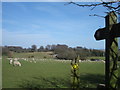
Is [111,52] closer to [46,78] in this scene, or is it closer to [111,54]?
[111,54]

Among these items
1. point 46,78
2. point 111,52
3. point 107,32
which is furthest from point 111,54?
point 46,78

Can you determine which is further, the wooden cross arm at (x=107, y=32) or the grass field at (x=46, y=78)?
the grass field at (x=46, y=78)

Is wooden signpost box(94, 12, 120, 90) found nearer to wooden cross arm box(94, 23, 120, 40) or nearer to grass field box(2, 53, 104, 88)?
wooden cross arm box(94, 23, 120, 40)

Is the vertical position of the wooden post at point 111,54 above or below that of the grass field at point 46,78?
above

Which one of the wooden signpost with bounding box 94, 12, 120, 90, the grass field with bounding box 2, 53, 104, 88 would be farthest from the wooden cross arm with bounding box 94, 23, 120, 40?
the grass field with bounding box 2, 53, 104, 88

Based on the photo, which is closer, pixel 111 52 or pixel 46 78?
pixel 111 52

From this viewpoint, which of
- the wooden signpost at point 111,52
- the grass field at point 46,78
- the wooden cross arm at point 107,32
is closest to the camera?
the wooden cross arm at point 107,32

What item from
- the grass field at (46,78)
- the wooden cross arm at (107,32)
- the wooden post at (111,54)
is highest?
the wooden cross arm at (107,32)

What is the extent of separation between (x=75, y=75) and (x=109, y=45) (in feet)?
1.84

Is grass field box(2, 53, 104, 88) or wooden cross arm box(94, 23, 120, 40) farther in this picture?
grass field box(2, 53, 104, 88)

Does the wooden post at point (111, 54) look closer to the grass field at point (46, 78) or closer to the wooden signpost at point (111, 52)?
the wooden signpost at point (111, 52)

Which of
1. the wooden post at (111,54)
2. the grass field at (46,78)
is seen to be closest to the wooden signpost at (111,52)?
the wooden post at (111,54)

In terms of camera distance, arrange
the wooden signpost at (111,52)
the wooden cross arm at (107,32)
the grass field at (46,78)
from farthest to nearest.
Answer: the grass field at (46,78) → the wooden signpost at (111,52) → the wooden cross arm at (107,32)

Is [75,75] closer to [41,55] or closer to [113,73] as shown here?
[113,73]
